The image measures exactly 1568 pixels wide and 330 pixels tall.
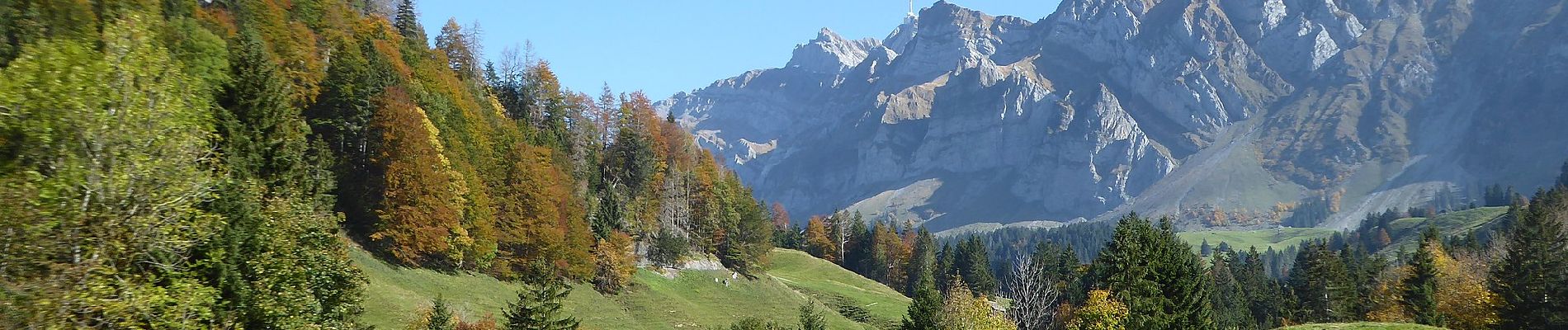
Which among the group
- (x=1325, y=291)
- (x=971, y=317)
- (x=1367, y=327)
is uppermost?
(x=1325, y=291)

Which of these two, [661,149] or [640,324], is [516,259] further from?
[661,149]

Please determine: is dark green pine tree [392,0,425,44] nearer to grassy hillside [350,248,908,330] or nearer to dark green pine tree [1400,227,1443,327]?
grassy hillside [350,248,908,330]

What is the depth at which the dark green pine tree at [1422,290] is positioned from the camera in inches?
3504

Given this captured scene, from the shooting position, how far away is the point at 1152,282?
59.7 meters

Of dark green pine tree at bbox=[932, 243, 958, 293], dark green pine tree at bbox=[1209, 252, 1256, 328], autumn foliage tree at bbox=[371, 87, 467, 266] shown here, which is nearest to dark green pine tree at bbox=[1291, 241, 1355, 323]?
dark green pine tree at bbox=[1209, 252, 1256, 328]

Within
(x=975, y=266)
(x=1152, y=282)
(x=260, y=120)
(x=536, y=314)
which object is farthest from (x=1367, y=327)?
(x=975, y=266)

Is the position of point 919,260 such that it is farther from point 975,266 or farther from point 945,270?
point 975,266

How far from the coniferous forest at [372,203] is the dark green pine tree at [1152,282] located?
18cm

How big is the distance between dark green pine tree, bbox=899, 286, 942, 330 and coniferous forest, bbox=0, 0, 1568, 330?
192 millimetres

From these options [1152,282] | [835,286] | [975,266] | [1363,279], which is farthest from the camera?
[975,266]

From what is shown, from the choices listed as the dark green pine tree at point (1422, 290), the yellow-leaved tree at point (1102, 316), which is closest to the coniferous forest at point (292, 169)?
the yellow-leaved tree at point (1102, 316)

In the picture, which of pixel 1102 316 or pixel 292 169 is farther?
pixel 1102 316

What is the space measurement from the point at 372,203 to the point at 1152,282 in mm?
53115

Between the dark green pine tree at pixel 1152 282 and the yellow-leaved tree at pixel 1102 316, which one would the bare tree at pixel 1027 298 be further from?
the dark green pine tree at pixel 1152 282
